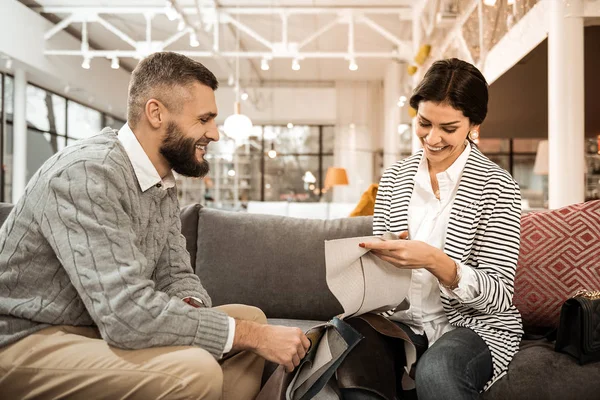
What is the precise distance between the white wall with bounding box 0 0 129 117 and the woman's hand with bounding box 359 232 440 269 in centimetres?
768

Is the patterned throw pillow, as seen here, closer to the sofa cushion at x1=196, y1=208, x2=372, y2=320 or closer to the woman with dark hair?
the woman with dark hair

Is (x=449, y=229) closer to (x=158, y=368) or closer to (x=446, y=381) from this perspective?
(x=446, y=381)

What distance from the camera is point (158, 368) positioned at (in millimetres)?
1250

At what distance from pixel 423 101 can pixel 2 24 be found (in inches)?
297

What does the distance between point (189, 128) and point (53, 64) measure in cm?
856

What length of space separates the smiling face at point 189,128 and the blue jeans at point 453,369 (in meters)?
0.81

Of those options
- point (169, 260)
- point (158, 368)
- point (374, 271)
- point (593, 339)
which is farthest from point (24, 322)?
point (593, 339)

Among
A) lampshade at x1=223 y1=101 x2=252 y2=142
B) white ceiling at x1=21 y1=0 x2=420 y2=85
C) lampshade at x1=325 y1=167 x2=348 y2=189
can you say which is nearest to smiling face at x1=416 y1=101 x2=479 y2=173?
lampshade at x1=223 y1=101 x2=252 y2=142

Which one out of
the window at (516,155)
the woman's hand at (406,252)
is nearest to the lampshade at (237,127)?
the woman's hand at (406,252)

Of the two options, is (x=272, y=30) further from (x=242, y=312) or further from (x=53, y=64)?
(x=242, y=312)

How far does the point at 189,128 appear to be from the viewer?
1.58 metres

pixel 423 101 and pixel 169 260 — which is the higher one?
pixel 423 101

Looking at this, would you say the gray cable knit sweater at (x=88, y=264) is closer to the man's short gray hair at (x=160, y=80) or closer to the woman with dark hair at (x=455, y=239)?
the man's short gray hair at (x=160, y=80)

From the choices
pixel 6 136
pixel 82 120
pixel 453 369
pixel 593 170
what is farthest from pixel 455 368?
pixel 82 120
